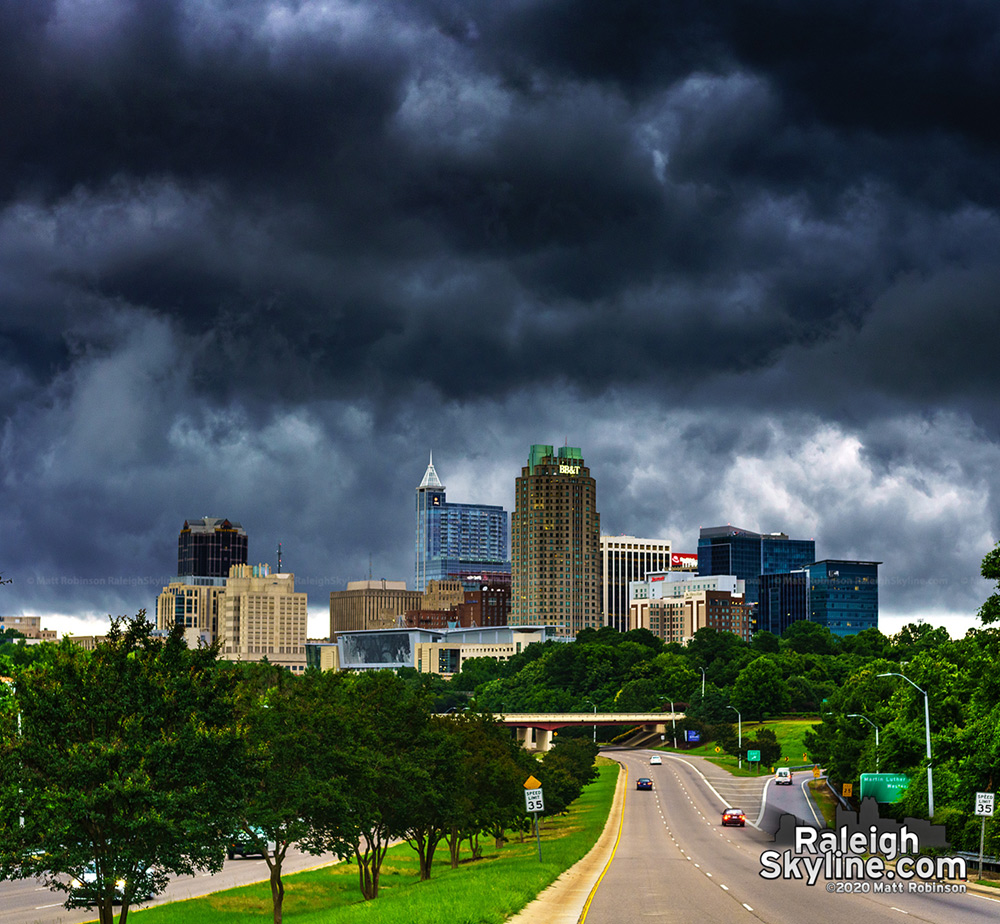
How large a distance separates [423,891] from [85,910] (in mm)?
21881

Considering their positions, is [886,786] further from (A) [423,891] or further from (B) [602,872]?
(A) [423,891]

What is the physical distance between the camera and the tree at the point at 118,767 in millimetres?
39125

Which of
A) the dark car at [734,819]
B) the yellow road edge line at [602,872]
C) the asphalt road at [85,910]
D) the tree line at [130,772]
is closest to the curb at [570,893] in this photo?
the yellow road edge line at [602,872]

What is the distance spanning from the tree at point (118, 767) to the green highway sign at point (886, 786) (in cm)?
4090

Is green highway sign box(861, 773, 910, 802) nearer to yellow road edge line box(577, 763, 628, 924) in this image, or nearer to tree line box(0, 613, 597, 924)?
yellow road edge line box(577, 763, 628, 924)

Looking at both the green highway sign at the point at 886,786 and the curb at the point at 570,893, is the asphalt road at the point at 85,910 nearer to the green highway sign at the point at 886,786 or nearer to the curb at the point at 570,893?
the curb at the point at 570,893

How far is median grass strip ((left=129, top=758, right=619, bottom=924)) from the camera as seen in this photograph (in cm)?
3784

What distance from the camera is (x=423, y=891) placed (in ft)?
158

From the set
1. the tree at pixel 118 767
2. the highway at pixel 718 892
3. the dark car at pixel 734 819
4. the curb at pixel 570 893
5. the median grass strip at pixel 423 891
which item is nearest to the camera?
the highway at pixel 718 892

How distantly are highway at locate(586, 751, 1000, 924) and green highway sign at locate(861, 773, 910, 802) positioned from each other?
6.45 meters

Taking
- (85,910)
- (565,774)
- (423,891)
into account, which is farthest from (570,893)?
(565,774)

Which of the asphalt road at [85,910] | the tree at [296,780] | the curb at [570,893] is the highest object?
the tree at [296,780]

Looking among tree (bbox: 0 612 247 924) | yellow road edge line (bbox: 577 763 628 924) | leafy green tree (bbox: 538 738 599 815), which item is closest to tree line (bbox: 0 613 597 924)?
tree (bbox: 0 612 247 924)

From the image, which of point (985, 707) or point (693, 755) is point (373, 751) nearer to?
point (985, 707)
